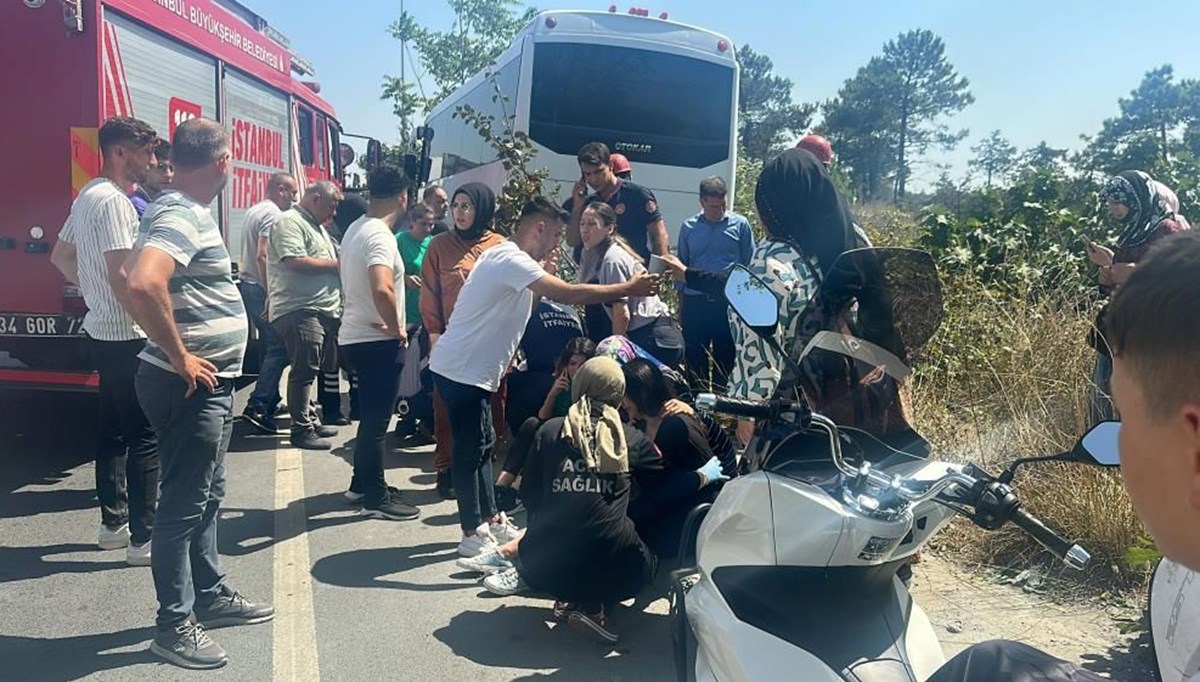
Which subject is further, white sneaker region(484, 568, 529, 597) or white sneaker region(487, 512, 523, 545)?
white sneaker region(487, 512, 523, 545)

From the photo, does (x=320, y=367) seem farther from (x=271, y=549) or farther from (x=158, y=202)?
(x=158, y=202)

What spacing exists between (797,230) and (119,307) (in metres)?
3.32

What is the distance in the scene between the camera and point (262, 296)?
723 cm

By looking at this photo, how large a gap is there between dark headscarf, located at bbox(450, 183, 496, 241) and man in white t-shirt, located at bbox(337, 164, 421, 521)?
1.39 ft

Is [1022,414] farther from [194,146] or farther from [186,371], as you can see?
[194,146]

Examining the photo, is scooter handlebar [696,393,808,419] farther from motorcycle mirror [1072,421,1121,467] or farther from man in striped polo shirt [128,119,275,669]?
man in striped polo shirt [128,119,275,669]

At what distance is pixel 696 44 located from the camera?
10.0m

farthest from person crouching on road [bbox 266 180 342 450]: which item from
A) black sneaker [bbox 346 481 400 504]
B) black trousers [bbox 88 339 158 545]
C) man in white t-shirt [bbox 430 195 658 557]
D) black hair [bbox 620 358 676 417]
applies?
black hair [bbox 620 358 676 417]

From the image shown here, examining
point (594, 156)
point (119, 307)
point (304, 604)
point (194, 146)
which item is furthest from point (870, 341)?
point (594, 156)

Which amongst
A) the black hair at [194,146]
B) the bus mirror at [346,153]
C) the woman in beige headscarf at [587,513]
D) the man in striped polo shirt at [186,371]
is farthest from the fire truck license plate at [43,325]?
the bus mirror at [346,153]

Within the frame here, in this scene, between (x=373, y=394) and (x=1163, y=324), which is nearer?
(x=1163, y=324)

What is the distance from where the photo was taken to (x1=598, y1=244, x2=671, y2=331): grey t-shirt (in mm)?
5168

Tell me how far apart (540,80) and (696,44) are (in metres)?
1.85

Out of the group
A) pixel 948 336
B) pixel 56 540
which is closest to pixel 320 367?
pixel 56 540
